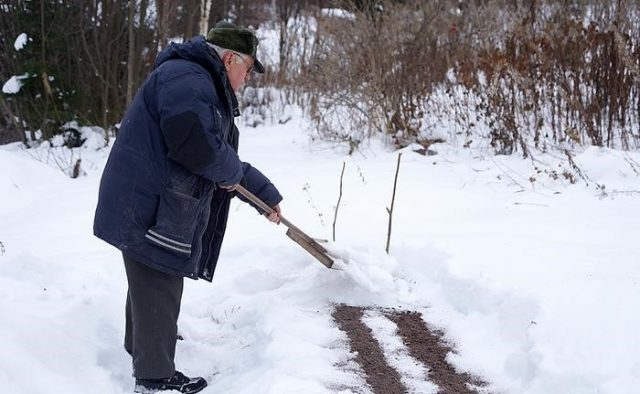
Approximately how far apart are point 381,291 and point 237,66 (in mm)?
1796

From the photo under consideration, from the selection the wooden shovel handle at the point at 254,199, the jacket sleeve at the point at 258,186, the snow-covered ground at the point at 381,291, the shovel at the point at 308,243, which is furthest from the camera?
the shovel at the point at 308,243

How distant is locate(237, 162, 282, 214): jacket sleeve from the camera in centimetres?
349

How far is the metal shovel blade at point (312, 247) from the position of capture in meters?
3.91

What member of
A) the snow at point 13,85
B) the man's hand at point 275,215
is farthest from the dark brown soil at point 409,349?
the snow at point 13,85

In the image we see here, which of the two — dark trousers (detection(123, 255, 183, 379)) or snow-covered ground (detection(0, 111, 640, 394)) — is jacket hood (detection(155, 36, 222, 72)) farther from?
snow-covered ground (detection(0, 111, 640, 394))

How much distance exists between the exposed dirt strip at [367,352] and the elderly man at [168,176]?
861 millimetres

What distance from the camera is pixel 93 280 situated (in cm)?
405

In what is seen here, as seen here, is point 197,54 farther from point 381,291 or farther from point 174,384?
point 381,291

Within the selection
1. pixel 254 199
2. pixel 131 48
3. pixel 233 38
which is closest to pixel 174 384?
pixel 254 199

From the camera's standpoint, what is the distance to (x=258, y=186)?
351 cm

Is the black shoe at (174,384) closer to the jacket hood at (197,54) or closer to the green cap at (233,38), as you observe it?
the jacket hood at (197,54)

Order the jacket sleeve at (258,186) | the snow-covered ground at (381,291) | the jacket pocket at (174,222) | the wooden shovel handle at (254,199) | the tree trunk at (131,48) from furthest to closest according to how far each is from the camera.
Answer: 1. the tree trunk at (131,48)
2. the jacket sleeve at (258,186)
3. the wooden shovel handle at (254,199)
4. the snow-covered ground at (381,291)
5. the jacket pocket at (174,222)

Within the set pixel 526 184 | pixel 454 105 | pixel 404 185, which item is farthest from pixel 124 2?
pixel 526 184

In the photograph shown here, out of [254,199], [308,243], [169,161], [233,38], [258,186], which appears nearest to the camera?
[169,161]
